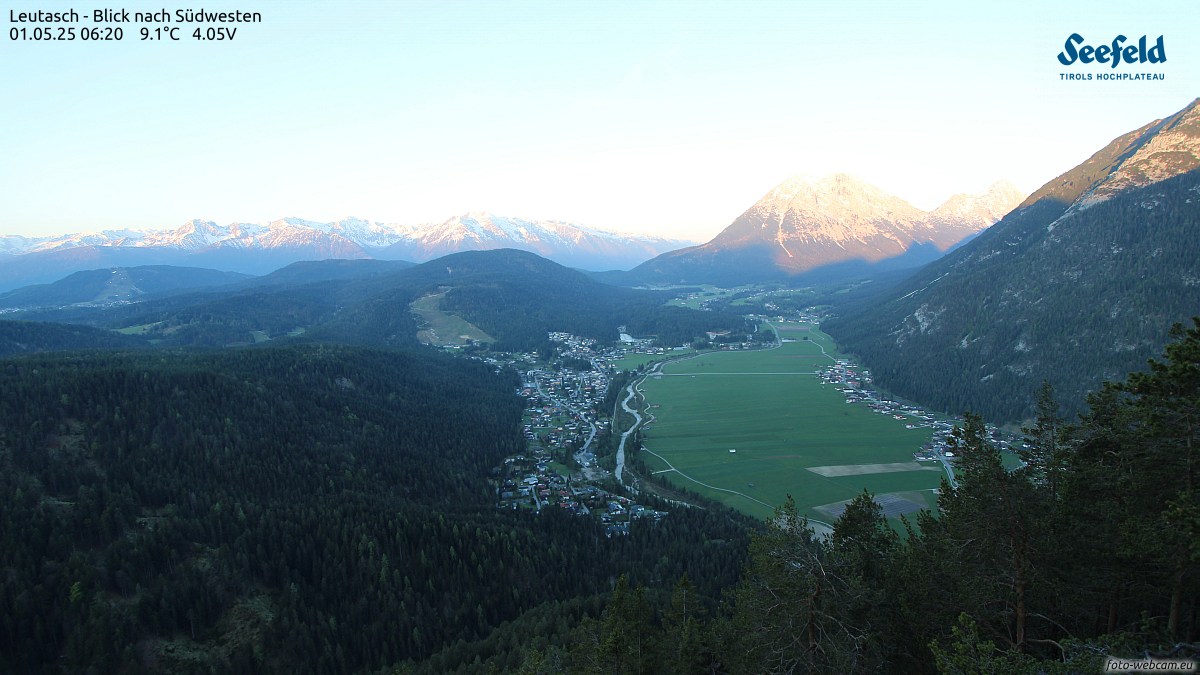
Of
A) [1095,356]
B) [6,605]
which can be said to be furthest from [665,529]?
[1095,356]

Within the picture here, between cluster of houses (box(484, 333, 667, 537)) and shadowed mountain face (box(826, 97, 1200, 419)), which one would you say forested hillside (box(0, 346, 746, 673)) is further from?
shadowed mountain face (box(826, 97, 1200, 419))

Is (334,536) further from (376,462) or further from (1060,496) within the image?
(1060,496)

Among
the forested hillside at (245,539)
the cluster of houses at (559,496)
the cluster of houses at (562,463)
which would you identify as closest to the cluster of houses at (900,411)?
the cluster of houses at (559,496)

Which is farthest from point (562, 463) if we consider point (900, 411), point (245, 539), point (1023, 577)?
point (1023, 577)

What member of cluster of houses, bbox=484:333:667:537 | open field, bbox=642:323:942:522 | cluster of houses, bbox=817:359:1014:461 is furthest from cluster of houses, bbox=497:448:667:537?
cluster of houses, bbox=817:359:1014:461

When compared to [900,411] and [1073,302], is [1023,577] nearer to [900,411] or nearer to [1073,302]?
[900,411]

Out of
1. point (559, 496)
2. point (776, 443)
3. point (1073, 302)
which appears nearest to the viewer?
point (559, 496)

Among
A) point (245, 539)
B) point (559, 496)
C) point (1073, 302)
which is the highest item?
point (1073, 302)
